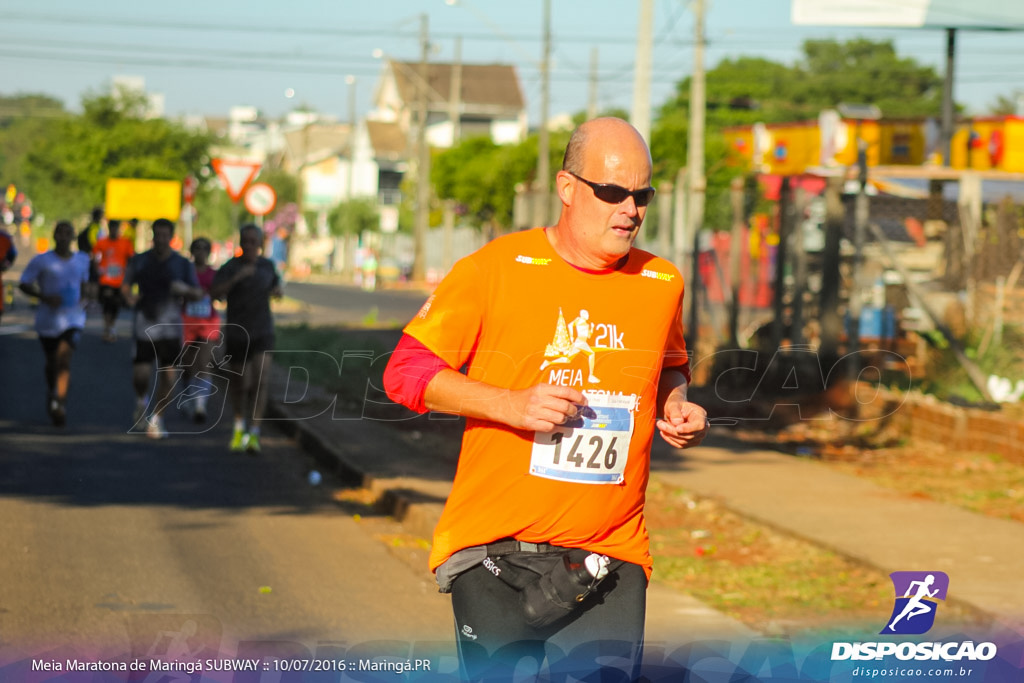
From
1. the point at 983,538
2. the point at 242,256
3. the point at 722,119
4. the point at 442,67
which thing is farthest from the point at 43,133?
the point at 983,538

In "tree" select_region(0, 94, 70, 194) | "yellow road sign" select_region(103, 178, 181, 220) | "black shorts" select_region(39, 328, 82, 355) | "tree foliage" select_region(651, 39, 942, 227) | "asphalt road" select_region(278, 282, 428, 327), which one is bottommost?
"asphalt road" select_region(278, 282, 428, 327)

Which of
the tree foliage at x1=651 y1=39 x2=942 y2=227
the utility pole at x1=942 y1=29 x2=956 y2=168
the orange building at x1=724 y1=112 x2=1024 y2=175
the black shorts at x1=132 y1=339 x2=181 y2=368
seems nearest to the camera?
the black shorts at x1=132 y1=339 x2=181 y2=368

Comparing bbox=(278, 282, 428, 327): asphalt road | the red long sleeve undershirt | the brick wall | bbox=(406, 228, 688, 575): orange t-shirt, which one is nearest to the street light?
the brick wall

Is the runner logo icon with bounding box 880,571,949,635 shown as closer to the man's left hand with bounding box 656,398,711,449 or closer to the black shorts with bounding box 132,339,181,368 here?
the man's left hand with bounding box 656,398,711,449

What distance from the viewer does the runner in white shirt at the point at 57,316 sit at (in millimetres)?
12711

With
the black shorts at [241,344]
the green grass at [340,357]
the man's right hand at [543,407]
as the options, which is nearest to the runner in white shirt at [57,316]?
the black shorts at [241,344]

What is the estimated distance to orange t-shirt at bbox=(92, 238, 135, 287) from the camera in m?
20.8

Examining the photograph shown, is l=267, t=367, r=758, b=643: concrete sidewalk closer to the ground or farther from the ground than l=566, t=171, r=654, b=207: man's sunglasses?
closer to the ground

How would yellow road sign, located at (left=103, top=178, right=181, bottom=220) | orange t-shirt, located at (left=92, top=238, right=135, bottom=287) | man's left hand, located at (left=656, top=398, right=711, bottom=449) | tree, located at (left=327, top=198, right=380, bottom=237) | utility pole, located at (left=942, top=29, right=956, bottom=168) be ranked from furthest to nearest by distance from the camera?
tree, located at (left=327, top=198, right=380, bottom=237) → yellow road sign, located at (left=103, top=178, right=181, bottom=220) → orange t-shirt, located at (left=92, top=238, right=135, bottom=287) → utility pole, located at (left=942, top=29, right=956, bottom=168) → man's left hand, located at (left=656, top=398, right=711, bottom=449)

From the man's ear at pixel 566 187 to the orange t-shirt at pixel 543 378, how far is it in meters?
0.13

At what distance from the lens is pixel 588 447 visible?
3.55 meters

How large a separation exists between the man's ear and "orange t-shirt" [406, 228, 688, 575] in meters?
0.13

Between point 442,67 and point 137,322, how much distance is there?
8882cm

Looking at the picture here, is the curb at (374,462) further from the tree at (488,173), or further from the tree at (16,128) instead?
the tree at (16,128)
